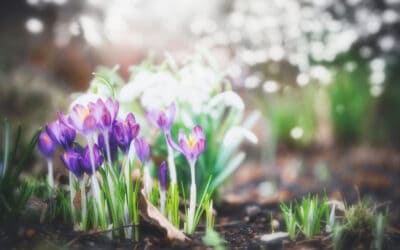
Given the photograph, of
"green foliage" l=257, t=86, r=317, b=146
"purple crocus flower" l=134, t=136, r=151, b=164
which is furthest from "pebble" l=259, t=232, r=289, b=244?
"green foliage" l=257, t=86, r=317, b=146

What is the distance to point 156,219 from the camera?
1.73 meters

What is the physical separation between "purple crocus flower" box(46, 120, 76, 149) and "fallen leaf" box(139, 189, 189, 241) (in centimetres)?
33

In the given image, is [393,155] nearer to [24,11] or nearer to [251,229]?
[251,229]

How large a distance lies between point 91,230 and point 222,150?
98cm

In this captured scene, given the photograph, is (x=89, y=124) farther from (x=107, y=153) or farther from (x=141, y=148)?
(x=141, y=148)

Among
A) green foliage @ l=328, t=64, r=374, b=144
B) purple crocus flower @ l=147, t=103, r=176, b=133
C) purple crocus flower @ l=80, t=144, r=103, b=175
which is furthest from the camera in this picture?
green foliage @ l=328, t=64, r=374, b=144

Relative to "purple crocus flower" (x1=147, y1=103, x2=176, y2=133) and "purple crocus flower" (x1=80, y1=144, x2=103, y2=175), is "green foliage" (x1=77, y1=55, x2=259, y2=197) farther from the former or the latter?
"purple crocus flower" (x1=80, y1=144, x2=103, y2=175)

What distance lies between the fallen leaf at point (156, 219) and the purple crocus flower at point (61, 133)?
33 centimetres

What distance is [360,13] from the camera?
484cm

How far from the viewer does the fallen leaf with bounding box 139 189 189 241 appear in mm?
1719

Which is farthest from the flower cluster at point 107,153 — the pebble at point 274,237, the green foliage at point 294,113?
the green foliage at point 294,113

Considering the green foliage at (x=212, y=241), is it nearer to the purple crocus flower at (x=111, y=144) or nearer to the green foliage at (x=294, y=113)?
the purple crocus flower at (x=111, y=144)

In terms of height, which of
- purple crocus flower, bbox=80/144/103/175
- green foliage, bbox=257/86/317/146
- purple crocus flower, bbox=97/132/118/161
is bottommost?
purple crocus flower, bbox=80/144/103/175

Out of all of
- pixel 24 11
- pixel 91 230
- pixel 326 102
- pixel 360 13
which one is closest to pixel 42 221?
pixel 91 230
